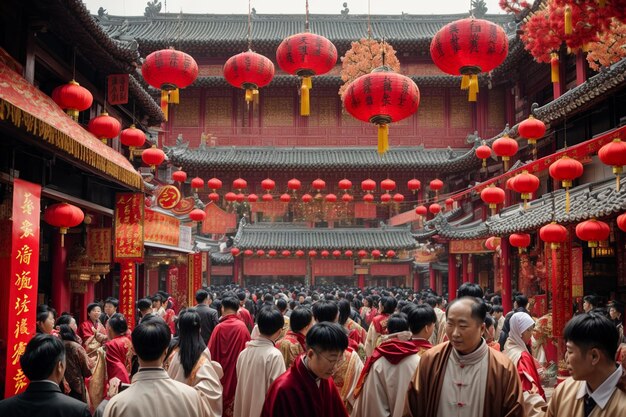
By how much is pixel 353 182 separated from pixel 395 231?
4.23 metres

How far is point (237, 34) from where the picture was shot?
26234 mm

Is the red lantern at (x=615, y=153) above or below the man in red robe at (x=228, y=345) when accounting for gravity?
above

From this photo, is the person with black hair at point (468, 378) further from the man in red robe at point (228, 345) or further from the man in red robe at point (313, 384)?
the man in red robe at point (228, 345)

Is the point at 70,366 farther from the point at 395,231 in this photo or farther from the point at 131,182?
the point at 395,231

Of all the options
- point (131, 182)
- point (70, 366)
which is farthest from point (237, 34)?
point (70, 366)

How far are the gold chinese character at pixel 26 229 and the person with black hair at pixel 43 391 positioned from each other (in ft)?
12.6

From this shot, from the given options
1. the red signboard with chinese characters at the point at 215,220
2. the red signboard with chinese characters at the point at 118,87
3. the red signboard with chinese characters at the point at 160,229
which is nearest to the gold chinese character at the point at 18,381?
the red signboard with chinese characters at the point at 118,87

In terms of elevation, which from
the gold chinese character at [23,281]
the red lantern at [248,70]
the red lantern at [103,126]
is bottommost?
the gold chinese character at [23,281]

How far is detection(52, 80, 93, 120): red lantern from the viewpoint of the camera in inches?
299

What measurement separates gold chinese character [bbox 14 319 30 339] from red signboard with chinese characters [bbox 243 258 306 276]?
20.6 m

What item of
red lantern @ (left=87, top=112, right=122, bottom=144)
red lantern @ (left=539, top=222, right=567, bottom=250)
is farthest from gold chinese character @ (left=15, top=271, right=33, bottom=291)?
red lantern @ (left=539, top=222, right=567, bottom=250)

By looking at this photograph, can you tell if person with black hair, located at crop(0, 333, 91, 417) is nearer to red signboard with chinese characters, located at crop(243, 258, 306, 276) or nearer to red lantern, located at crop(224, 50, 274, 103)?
red lantern, located at crop(224, 50, 274, 103)

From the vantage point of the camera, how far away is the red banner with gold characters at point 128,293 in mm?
10508

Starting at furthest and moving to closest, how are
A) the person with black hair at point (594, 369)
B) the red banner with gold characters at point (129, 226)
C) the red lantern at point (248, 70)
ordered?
1. the red banner with gold characters at point (129, 226)
2. the red lantern at point (248, 70)
3. the person with black hair at point (594, 369)
